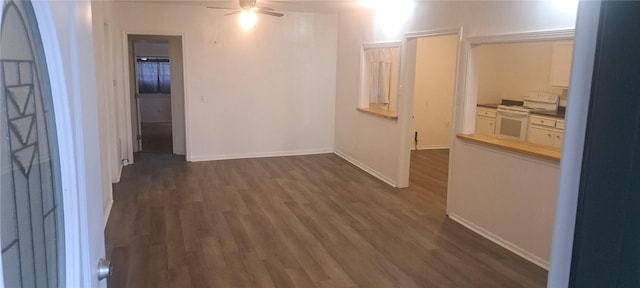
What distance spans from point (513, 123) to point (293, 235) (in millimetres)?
4426

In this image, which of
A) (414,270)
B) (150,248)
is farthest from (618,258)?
(150,248)

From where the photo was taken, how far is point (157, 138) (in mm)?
9594

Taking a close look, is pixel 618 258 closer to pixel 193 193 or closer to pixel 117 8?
pixel 193 193

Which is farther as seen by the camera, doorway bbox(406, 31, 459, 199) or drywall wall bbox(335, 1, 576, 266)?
doorway bbox(406, 31, 459, 199)

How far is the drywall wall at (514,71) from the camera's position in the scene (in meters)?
7.24

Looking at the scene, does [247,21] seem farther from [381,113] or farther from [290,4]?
[381,113]

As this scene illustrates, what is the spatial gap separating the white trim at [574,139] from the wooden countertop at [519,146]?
117 inches

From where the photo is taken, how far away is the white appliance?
22.2 ft

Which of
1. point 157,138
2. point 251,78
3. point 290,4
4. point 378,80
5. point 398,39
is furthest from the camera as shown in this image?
point 157,138

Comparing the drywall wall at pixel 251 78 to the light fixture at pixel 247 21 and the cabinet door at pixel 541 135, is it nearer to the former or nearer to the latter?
the light fixture at pixel 247 21

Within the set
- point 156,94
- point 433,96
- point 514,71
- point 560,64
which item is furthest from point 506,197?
point 156,94

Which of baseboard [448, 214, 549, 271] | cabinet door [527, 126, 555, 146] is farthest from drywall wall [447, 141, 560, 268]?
cabinet door [527, 126, 555, 146]

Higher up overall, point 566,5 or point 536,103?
point 566,5

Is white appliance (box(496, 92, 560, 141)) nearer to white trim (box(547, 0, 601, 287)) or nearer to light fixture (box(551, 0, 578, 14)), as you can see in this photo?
light fixture (box(551, 0, 578, 14))
